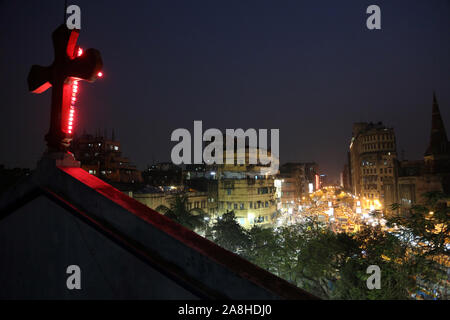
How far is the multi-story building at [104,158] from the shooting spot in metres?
57.0

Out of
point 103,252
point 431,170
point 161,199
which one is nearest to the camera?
point 103,252

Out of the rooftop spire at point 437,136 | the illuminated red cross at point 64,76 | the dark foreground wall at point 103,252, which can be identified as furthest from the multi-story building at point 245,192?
the rooftop spire at point 437,136

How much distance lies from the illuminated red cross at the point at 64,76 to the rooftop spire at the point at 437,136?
79.0m

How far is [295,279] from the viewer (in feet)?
46.3

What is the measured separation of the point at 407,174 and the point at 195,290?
283 feet

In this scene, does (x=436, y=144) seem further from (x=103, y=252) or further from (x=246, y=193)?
(x=103, y=252)

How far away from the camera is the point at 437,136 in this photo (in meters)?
64.1

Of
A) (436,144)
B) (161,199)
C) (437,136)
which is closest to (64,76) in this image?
(161,199)

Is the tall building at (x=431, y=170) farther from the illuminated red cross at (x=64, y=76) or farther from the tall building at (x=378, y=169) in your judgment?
the illuminated red cross at (x=64, y=76)

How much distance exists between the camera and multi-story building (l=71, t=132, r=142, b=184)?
187ft

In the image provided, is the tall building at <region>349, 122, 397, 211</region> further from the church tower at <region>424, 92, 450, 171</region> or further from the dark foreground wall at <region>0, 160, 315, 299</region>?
the dark foreground wall at <region>0, 160, 315, 299</region>

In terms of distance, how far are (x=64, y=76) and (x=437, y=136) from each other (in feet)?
281

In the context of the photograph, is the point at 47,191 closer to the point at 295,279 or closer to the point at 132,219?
the point at 132,219

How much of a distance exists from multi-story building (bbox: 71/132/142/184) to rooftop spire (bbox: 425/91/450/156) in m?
79.1
